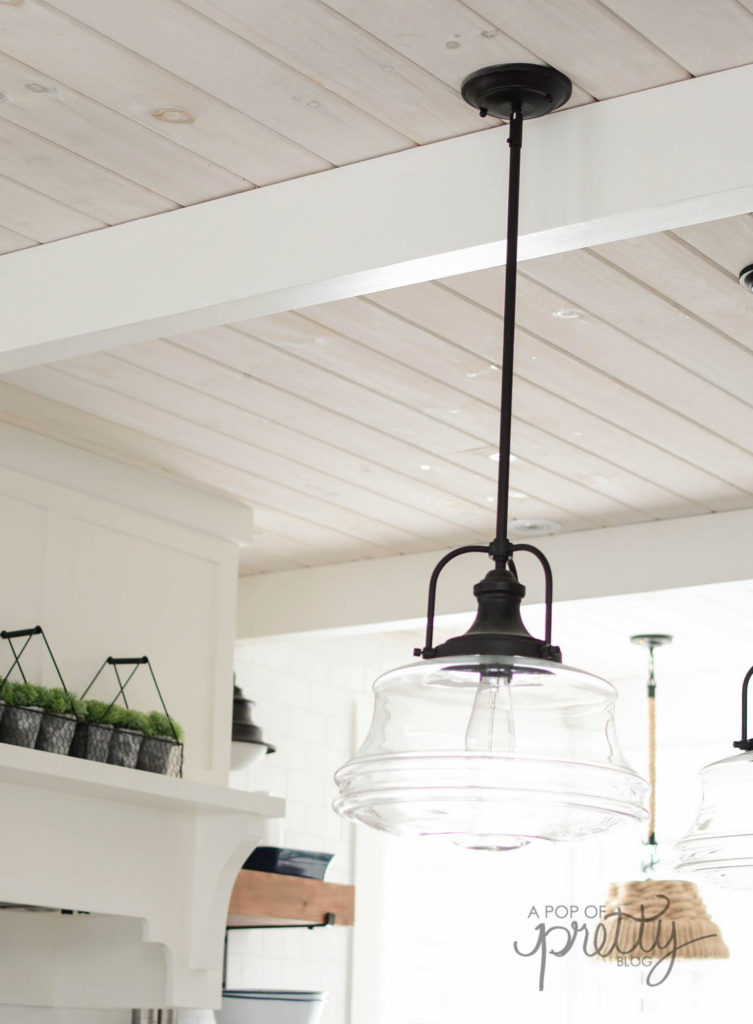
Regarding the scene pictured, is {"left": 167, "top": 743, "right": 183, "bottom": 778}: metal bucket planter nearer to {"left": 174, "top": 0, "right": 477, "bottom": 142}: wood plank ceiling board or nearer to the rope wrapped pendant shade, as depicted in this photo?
{"left": 174, "top": 0, "right": 477, "bottom": 142}: wood plank ceiling board

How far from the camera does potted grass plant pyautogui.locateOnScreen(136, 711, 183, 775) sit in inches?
128

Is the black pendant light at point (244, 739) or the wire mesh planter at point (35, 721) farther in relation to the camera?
the black pendant light at point (244, 739)

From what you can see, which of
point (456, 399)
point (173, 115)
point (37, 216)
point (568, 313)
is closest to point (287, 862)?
point (456, 399)

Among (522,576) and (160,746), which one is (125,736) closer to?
(160,746)

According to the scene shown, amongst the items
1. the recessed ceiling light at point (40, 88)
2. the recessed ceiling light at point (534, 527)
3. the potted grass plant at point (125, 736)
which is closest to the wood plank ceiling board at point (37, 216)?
the recessed ceiling light at point (40, 88)

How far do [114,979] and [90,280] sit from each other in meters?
1.84

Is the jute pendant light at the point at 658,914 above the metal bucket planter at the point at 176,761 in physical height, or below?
below

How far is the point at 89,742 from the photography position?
3.10 metres

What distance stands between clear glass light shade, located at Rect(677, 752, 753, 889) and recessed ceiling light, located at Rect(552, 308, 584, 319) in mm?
925

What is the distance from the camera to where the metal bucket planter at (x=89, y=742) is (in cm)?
310

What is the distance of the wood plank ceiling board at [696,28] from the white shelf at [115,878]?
69.6 inches

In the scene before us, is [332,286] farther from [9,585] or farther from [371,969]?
[371,969]

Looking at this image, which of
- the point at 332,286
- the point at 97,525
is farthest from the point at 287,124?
the point at 97,525

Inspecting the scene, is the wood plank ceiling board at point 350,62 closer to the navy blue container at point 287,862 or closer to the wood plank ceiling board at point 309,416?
the wood plank ceiling board at point 309,416
